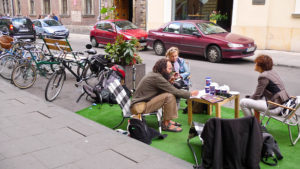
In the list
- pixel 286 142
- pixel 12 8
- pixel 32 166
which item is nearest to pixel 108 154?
pixel 32 166

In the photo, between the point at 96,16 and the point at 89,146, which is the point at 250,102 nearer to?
the point at 89,146

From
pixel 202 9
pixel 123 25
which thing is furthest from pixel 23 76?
pixel 202 9

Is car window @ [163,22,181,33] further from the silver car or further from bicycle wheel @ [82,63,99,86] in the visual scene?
the silver car

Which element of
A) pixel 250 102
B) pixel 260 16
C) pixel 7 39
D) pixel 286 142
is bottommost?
pixel 286 142

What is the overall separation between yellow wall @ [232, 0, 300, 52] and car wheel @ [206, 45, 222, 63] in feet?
14.9

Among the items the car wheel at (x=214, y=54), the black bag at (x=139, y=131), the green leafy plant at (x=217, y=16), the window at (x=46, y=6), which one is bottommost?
the black bag at (x=139, y=131)

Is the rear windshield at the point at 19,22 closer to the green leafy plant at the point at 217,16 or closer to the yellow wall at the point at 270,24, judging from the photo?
the green leafy plant at the point at 217,16

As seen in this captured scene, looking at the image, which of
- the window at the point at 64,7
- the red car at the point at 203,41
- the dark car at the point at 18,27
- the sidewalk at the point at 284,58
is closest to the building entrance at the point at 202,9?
the sidewalk at the point at 284,58

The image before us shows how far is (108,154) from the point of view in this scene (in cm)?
412

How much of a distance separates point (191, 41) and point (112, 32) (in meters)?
4.68

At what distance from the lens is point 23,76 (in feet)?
26.0

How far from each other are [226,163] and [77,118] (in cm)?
291

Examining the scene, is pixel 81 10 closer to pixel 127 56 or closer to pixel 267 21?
pixel 267 21

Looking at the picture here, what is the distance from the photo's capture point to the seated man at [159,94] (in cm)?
508
